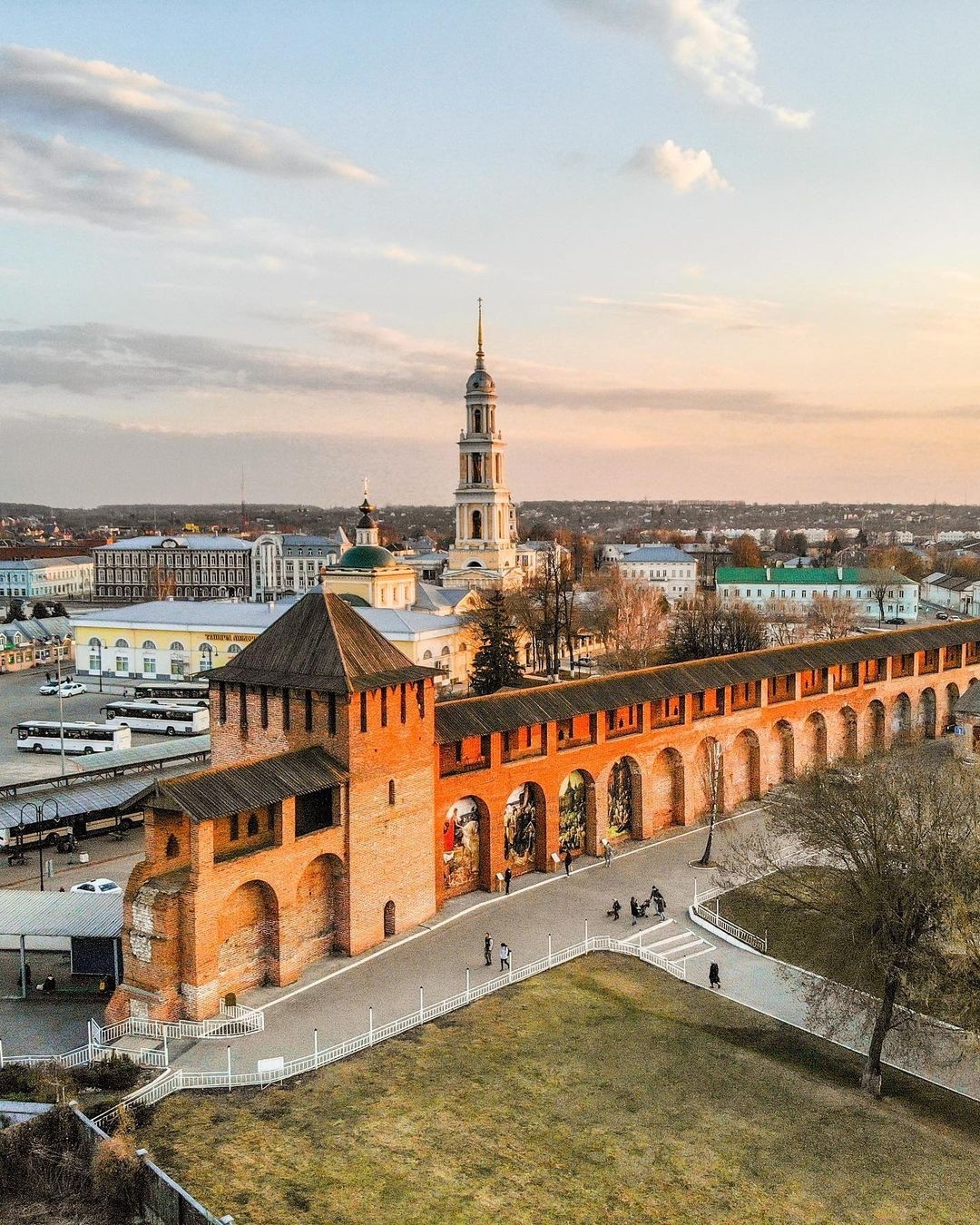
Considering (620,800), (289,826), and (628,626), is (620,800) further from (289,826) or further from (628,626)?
(628,626)

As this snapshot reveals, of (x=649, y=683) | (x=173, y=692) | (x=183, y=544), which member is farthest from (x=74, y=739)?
(x=183, y=544)

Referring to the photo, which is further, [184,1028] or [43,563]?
[43,563]

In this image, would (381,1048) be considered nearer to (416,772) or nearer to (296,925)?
(296,925)

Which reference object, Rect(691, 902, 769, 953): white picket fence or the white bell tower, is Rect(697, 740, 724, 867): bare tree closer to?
Rect(691, 902, 769, 953): white picket fence

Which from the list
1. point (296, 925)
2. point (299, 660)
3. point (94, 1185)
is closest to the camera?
point (94, 1185)

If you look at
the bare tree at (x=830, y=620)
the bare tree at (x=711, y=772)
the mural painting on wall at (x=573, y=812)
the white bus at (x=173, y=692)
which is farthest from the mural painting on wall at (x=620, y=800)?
the bare tree at (x=830, y=620)

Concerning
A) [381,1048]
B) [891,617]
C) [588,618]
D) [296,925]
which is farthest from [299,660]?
[891,617]
